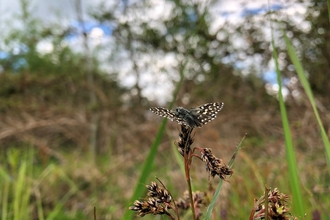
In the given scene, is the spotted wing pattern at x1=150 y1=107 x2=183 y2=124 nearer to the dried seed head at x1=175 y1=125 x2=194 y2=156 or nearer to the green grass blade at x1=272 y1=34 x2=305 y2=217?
the dried seed head at x1=175 y1=125 x2=194 y2=156

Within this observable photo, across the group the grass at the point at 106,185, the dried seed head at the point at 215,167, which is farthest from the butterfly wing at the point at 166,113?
the grass at the point at 106,185

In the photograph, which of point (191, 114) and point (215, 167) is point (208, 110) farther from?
point (215, 167)

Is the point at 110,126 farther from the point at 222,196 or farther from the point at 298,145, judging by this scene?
the point at 222,196

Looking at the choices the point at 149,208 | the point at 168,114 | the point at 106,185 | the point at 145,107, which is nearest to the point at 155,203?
the point at 149,208

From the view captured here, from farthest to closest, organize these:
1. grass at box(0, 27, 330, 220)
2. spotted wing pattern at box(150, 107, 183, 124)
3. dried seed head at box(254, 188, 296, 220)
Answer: grass at box(0, 27, 330, 220)
spotted wing pattern at box(150, 107, 183, 124)
dried seed head at box(254, 188, 296, 220)

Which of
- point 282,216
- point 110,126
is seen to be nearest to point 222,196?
point 282,216

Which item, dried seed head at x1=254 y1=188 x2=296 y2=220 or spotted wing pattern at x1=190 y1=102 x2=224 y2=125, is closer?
dried seed head at x1=254 y1=188 x2=296 y2=220

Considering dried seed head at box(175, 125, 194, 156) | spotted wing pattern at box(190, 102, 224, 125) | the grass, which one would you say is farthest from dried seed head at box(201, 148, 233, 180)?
the grass

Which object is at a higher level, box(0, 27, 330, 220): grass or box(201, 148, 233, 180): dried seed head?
box(0, 27, 330, 220): grass
